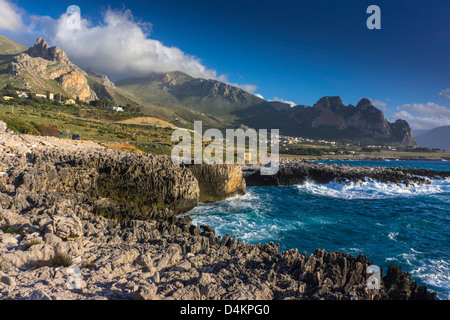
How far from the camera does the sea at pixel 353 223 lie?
13.3m

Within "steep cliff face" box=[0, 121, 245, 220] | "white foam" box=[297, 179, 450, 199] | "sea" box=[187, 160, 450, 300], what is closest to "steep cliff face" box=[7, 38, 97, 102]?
"steep cliff face" box=[0, 121, 245, 220]

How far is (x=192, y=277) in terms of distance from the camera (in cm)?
627

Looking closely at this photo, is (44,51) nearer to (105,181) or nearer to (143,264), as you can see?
(105,181)

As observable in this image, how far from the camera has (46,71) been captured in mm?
145500

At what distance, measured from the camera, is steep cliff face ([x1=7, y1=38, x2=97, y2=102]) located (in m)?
123

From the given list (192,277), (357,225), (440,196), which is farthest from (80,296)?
(440,196)

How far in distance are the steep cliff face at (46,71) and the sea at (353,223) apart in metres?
135

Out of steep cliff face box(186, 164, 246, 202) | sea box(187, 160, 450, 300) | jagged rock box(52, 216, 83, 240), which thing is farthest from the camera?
steep cliff face box(186, 164, 246, 202)

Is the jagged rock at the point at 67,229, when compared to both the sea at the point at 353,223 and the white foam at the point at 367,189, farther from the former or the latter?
the white foam at the point at 367,189

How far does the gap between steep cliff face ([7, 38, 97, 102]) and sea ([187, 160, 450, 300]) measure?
13504 cm

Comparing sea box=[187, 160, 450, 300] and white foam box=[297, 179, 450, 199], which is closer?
sea box=[187, 160, 450, 300]

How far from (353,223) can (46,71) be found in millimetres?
180140

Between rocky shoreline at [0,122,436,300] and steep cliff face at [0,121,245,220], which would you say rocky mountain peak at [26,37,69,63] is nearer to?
steep cliff face at [0,121,245,220]

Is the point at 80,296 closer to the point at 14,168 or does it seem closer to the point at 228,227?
the point at 228,227
